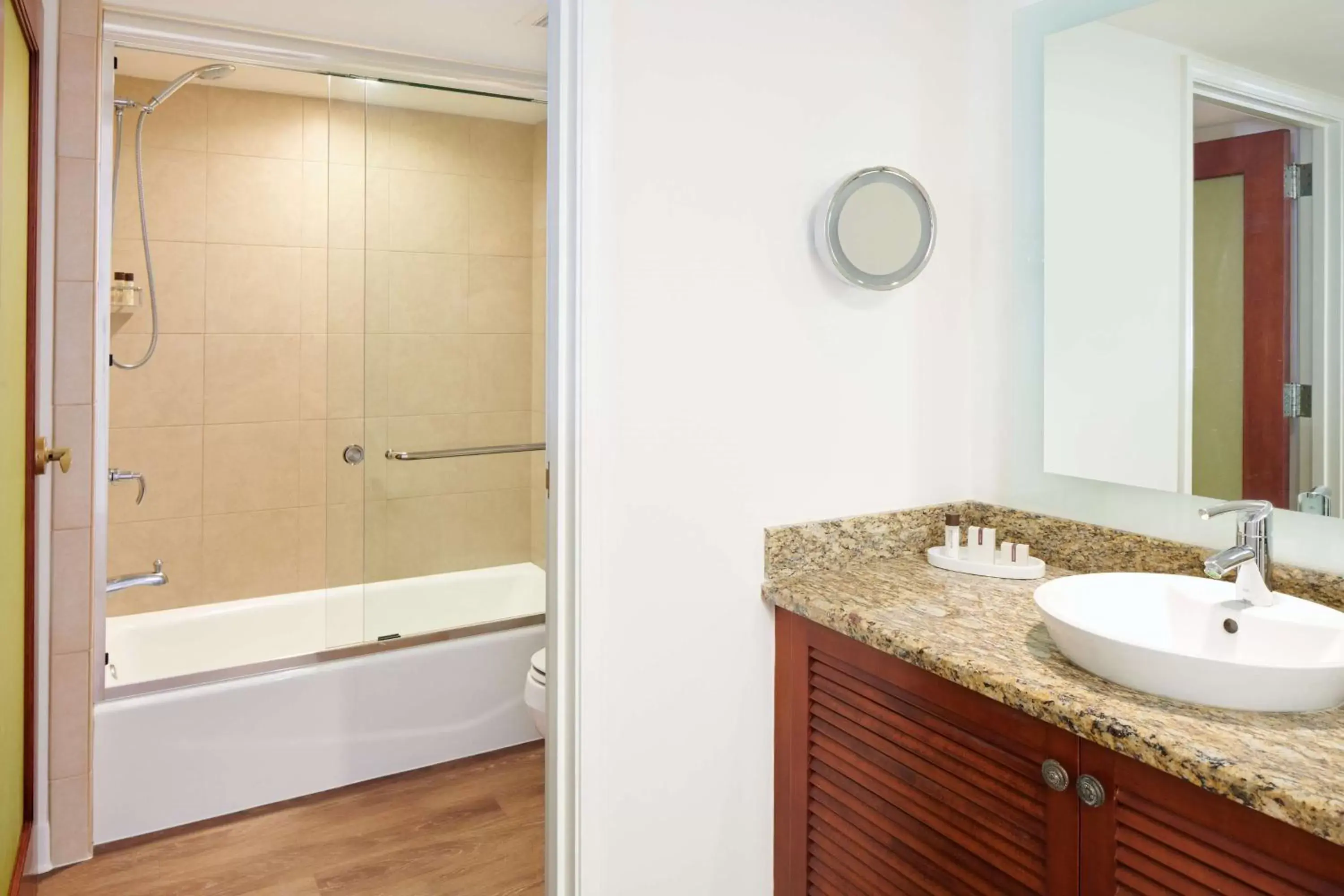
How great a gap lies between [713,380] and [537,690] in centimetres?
119

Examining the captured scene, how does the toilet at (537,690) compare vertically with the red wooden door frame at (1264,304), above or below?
below

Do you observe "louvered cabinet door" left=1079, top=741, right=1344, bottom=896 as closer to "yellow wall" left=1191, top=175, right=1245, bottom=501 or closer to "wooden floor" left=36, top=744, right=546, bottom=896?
"yellow wall" left=1191, top=175, right=1245, bottom=501

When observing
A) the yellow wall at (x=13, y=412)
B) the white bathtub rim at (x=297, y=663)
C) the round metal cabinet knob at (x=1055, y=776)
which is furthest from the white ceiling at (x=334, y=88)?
the round metal cabinet knob at (x=1055, y=776)

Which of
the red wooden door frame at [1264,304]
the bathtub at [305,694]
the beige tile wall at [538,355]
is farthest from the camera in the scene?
the beige tile wall at [538,355]

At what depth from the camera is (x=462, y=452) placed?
2781mm

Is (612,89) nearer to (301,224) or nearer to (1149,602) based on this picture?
(1149,602)

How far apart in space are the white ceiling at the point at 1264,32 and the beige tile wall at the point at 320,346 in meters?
1.86

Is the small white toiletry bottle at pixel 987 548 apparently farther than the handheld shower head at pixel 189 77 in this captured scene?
No

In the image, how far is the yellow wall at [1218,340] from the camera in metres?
1.44

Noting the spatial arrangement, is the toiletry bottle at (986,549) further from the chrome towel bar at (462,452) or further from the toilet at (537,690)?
the chrome towel bar at (462,452)

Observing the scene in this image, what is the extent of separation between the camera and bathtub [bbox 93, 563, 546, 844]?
2.18 meters

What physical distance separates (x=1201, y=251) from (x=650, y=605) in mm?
1156

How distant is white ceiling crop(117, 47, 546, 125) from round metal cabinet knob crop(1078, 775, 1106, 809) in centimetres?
239

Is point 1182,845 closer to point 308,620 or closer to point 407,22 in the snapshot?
point 407,22
